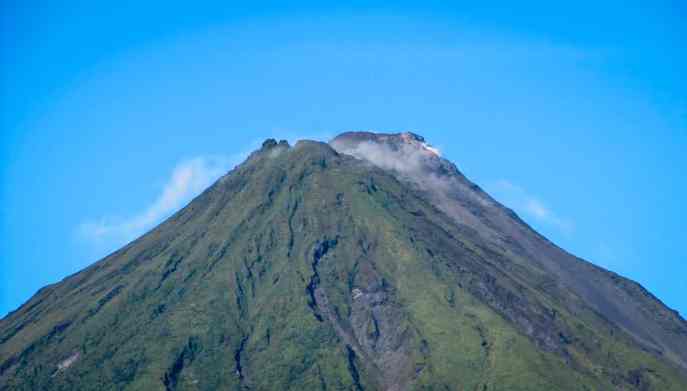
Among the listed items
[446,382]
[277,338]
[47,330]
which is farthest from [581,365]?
[47,330]

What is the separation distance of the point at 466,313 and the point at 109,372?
190 feet

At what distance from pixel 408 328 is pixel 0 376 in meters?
64.5

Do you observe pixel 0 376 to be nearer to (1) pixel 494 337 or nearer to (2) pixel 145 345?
(2) pixel 145 345

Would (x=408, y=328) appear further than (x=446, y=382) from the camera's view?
Yes

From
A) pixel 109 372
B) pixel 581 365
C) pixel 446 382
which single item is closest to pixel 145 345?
pixel 109 372

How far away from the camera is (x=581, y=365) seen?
187m

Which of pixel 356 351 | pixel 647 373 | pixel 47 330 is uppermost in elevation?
pixel 47 330

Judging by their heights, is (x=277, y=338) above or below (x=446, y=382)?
above

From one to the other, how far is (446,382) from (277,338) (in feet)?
97.5

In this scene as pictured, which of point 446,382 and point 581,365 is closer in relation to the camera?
point 446,382

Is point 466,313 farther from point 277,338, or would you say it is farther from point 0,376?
point 0,376

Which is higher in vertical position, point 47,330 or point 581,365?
point 47,330

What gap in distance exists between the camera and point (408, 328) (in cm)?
18712

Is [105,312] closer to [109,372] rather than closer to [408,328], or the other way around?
[109,372]
